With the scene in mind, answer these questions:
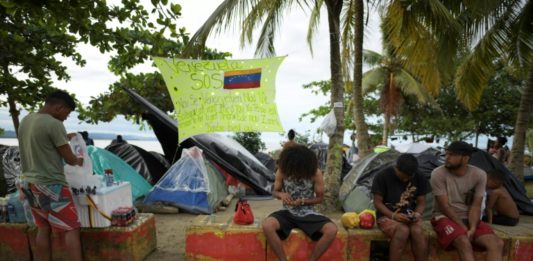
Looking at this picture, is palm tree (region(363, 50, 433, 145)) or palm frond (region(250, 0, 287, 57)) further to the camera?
palm tree (region(363, 50, 433, 145))

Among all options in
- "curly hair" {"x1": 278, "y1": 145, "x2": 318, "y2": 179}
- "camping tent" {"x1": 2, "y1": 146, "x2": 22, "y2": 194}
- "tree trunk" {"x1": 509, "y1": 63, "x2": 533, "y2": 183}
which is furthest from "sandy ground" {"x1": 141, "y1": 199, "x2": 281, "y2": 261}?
"tree trunk" {"x1": 509, "y1": 63, "x2": 533, "y2": 183}

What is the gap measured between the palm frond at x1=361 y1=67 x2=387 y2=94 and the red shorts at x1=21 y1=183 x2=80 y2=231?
1667cm

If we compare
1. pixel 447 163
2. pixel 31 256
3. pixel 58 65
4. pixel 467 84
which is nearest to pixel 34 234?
pixel 31 256

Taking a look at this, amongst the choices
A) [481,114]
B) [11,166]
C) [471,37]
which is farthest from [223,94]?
[481,114]

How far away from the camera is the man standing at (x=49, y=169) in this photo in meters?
3.12

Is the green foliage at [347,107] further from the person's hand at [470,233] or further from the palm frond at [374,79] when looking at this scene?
the person's hand at [470,233]

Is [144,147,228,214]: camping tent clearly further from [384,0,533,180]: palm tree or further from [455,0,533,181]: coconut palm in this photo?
[455,0,533,181]: coconut palm

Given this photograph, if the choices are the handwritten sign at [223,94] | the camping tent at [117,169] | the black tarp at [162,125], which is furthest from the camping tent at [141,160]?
the handwritten sign at [223,94]

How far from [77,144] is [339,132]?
4176 millimetres

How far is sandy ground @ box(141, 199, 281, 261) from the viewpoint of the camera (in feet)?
14.0

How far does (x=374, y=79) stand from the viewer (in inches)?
727

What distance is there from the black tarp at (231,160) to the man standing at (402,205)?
166 inches

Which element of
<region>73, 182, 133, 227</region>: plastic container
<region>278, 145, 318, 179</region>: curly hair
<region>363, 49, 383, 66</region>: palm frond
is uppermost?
<region>363, 49, 383, 66</region>: palm frond

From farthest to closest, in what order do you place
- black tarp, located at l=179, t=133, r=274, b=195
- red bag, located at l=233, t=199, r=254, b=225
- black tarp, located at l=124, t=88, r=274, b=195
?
black tarp, located at l=179, t=133, r=274, b=195 → black tarp, located at l=124, t=88, r=274, b=195 → red bag, located at l=233, t=199, r=254, b=225
